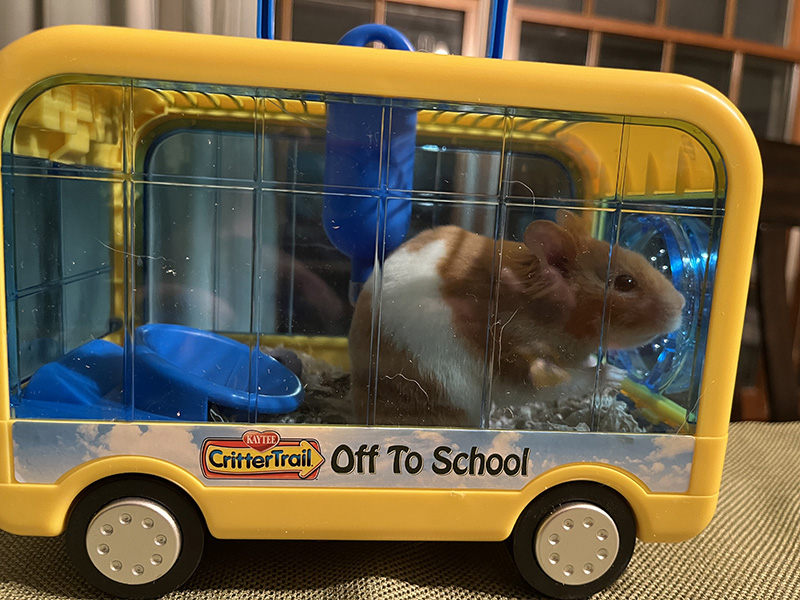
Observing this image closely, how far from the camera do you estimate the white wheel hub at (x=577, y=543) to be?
2.43 feet

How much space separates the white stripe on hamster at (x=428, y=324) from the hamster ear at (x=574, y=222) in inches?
6.3

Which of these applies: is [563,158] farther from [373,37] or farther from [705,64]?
[705,64]

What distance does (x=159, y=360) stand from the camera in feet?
2.36

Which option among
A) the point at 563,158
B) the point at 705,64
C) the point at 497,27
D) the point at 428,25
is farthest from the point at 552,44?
the point at 563,158

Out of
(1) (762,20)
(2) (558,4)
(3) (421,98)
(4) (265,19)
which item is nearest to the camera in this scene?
(3) (421,98)

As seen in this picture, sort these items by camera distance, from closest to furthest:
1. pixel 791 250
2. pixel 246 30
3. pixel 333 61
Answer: pixel 333 61, pixel 246 30, pixel 791 250

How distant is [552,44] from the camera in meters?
1.48

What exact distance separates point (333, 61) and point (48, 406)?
0.56m

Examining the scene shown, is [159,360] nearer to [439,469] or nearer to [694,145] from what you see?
[439,469]

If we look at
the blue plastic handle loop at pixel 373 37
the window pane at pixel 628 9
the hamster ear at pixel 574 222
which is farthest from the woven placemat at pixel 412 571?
the window pane at pixel 628 9

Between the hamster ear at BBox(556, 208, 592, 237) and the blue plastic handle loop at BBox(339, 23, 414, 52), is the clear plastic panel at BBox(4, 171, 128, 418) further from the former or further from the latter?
the hamster ear at BBox(556, 208, 592, 237)

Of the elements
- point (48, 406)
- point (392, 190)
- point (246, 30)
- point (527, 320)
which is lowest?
point (48, 406)

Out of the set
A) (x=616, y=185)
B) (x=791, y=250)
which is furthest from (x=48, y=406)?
(x=791, y=250)

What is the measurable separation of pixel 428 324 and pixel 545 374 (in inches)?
7.0
